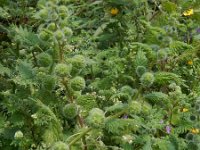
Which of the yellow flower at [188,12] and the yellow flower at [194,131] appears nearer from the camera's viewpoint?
the yellow flower at [194,131]

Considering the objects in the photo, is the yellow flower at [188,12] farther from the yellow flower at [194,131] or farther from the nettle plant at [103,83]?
the yellow flower at [194,131]

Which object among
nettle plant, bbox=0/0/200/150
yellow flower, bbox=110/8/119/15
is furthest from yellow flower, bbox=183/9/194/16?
yellow flower, bbox=110/8/119/15

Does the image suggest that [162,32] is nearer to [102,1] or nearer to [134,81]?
[134,81]

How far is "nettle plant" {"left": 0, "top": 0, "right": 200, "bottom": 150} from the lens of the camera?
208cm

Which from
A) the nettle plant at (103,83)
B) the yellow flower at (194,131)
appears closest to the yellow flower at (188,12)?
the nettle plant at (103,83)

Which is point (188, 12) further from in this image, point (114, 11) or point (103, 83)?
point (103, 83)

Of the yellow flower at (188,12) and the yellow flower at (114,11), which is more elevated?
the yellow flower at (114,11)

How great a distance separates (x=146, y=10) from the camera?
3.38 metres

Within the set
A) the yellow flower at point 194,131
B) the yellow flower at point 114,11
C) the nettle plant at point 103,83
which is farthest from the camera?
the yellow flower at point 114,11

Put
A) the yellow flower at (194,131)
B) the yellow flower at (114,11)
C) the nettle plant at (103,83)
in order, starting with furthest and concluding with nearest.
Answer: the yellow flower at (114,11)
the yellow flower at (194,131)
the nettle plant at (103,83)

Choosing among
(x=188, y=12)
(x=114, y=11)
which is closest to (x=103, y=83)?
(x=114, y=11)

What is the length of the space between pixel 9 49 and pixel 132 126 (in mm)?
1032

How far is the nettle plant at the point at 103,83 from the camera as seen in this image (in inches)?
81.7

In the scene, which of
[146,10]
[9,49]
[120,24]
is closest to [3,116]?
[9,49]
